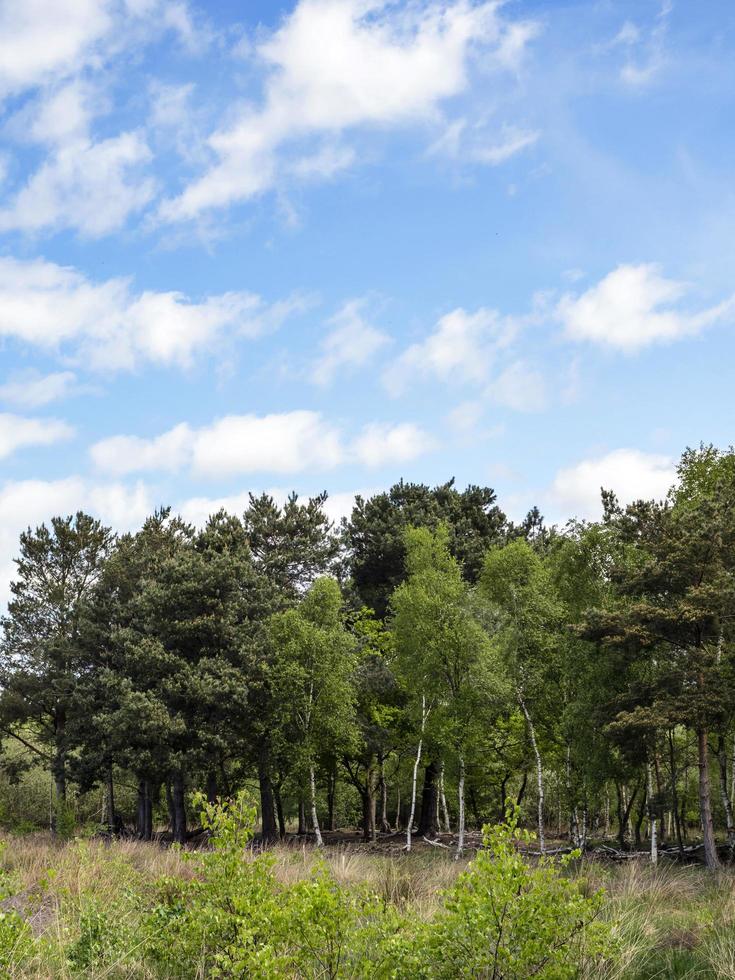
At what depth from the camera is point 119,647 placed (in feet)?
119

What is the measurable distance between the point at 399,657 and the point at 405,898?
19446 millimetres

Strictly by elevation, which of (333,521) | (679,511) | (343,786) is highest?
(333,521)

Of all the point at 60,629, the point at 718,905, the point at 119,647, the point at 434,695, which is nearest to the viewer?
the point at 718,905

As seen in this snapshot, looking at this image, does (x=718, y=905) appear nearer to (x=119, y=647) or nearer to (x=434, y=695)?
(x=434, y=695)

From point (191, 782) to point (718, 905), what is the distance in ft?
86.1

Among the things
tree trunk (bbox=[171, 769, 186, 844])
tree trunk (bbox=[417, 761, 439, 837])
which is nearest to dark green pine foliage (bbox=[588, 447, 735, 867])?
tree trunk (bbox=[417, 761, 439, 837])

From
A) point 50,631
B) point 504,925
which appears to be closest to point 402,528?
point 50,631

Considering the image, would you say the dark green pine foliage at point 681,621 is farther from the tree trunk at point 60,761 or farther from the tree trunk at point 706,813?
the tree trunk at point 60,761

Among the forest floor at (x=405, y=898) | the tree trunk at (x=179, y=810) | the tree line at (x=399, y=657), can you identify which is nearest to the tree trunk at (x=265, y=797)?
the tree line at (x=399, y=657)

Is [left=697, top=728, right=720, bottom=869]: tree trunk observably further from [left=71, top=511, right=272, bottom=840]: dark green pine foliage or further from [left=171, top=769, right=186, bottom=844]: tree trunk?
[left=171, top=769, right=186, bottom=844]: tree trunk

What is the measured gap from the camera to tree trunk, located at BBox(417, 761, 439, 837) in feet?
119

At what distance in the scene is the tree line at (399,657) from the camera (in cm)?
2188

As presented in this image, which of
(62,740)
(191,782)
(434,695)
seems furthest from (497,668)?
(62,740)

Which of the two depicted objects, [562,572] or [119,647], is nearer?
[562,572]
